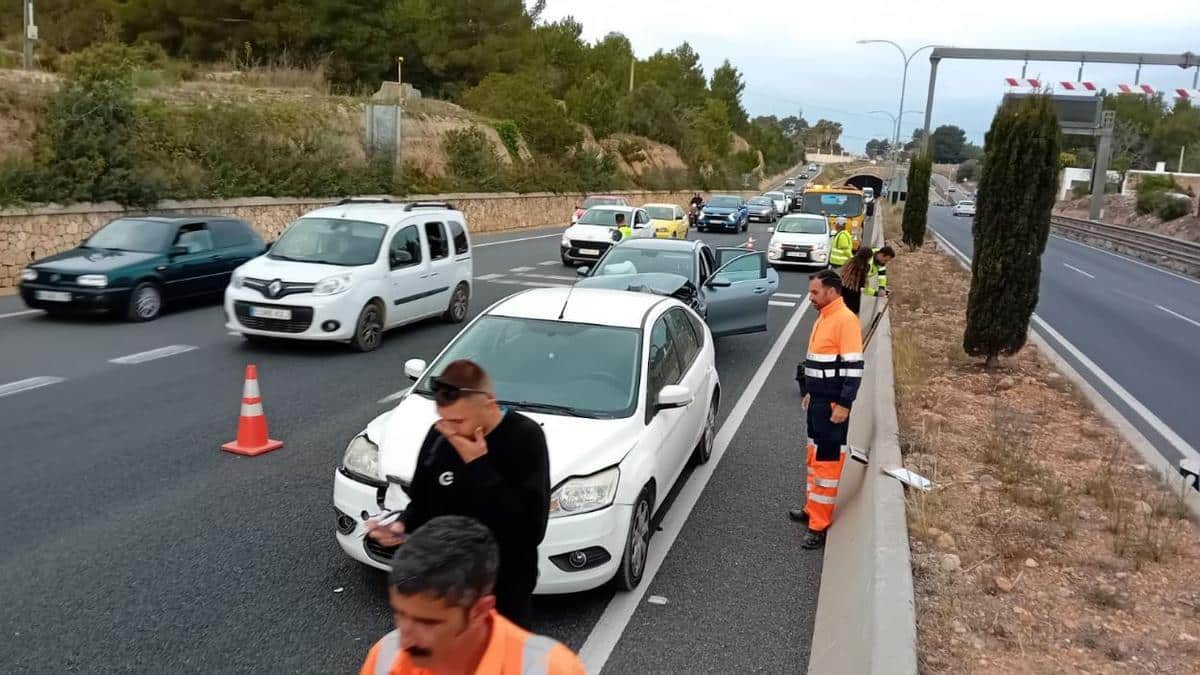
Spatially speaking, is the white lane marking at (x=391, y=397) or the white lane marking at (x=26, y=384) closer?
the white lane marking at (x=26, y=384)

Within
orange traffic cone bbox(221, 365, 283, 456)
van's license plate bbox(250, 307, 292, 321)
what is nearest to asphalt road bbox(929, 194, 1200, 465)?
orange traffic cone bbox(221, 365, 283, 456)

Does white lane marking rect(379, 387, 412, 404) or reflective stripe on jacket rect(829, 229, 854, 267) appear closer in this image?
white lane marking rect(379, 387, 412, 404)

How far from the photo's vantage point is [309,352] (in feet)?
38.4

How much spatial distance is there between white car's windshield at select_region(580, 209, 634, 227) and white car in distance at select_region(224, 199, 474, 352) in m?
9.93

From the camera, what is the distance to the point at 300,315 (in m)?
11.2

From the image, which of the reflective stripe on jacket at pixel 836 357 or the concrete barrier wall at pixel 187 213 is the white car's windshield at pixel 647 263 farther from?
the concrete barrier wall at pixel 187 213

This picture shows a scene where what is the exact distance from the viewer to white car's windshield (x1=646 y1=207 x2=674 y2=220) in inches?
1177

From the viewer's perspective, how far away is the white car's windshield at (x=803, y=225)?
24719 millimetres

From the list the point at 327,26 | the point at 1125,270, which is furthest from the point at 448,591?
the point at 327,26

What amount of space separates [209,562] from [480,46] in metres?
55.0

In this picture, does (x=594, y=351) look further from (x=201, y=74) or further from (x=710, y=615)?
(x=201, y=74)

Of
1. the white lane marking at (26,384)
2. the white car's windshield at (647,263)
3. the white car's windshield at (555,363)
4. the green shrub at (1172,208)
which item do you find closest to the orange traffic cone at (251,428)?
the white car's windshield at (555,363)

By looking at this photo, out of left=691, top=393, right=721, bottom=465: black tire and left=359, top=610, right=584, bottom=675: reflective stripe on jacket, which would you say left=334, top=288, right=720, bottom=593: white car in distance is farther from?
left=359, top=610, right=584, bottom=675: reflective stripe on jacket

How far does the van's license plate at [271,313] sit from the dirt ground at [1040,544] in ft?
23.3
